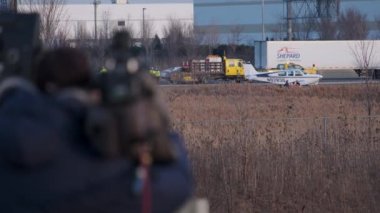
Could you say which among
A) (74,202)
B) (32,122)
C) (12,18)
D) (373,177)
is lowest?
(373,177)

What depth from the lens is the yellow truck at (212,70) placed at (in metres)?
64.4

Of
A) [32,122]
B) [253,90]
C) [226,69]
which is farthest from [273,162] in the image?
[226,69]

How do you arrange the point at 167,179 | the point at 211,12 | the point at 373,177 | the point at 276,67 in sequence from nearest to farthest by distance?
the point at 167,179, the point at 373,177, the point at 276,67, the point at 211,12

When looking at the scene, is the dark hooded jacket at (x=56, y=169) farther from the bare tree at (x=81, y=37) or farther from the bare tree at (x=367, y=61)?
the bare tree at (x=367, y=61)

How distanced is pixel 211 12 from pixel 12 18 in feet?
299

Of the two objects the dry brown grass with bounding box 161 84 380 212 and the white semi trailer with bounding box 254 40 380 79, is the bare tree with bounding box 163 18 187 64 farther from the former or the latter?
the dry brown grass with bounding box 161 84 380 212

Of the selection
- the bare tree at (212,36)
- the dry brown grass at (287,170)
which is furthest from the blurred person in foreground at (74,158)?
the bare tree at (212,36)

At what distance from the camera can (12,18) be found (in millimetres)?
4379

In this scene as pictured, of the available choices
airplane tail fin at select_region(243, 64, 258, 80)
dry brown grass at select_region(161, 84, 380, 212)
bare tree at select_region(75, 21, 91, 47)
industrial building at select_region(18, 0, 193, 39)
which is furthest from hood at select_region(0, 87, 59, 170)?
industrial building at select_region(18, 0, 193, 39)

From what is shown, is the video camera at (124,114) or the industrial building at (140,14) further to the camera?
the industrial building at (140,14)

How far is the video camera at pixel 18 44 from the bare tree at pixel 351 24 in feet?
263

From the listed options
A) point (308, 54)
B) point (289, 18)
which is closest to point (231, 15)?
point (289, 18)

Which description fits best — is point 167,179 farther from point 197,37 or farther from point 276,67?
point 197,37

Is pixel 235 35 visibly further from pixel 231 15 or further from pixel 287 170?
pixel 287 170
